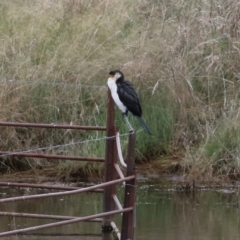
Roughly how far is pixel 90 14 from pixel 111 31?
429mm

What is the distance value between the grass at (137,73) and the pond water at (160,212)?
0.41 meters

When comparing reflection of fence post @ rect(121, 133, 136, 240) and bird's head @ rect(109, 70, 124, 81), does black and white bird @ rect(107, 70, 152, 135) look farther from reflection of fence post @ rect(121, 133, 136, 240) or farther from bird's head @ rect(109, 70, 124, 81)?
reflection of fence post @ rect(121, 133, 136, 240)

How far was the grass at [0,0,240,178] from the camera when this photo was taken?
945cm

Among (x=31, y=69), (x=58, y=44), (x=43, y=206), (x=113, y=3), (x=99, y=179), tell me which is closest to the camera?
(x=43, y=206)

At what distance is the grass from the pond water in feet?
1.34

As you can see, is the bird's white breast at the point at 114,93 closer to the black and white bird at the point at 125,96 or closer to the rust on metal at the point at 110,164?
the black and white bird at the point at 125,96

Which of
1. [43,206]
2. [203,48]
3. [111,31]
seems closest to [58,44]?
[111,31]

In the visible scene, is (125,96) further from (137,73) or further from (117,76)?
(137,73)

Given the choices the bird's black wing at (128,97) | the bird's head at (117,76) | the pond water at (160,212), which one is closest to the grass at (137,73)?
the pond water at (160,212)

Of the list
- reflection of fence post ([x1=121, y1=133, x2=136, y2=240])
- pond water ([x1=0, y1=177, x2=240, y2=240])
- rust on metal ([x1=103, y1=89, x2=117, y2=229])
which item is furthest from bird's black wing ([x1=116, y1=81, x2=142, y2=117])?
reflection of fence post ([x1=121, y1=133, x2=136, y2=240])

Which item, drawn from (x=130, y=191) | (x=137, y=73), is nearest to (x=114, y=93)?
(x=130, y=191)

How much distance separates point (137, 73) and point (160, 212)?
85.5 inches

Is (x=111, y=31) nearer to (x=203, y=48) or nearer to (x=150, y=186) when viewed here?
(x=203, y=48)

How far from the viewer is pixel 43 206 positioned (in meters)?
8.39
